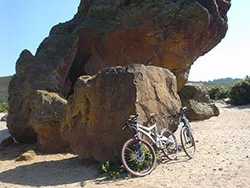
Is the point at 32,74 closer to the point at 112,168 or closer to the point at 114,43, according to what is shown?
the point at 114,43

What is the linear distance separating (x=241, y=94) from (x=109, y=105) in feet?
61.0

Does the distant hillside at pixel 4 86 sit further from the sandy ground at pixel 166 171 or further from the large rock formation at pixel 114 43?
the sandy ground at pixel 166 171

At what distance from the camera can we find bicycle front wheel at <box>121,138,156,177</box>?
20.9 ft

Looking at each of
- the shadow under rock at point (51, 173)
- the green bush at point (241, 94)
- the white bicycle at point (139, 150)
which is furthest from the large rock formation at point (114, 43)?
the green bush at point (241, 94)

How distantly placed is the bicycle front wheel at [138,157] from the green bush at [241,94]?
1848 centimetres

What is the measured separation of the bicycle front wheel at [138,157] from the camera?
20.9 ft

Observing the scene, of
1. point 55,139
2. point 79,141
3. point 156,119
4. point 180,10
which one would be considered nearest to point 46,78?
point 55,139

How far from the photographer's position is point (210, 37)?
43.7 feet

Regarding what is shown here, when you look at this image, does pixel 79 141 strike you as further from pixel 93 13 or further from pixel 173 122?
pixel 93 13

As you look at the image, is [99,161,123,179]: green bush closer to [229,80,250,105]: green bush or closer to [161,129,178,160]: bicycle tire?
[161,129,178,160]: bicycle tire

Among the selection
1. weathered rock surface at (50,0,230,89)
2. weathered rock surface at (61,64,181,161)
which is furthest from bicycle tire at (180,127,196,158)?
weathered rock surface at (50,0,230,89)

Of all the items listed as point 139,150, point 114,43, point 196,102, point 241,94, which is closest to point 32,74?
point 114,43

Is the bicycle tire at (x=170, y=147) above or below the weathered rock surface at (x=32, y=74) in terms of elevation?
below

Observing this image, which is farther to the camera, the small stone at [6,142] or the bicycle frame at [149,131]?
the small stone at [6,142]
